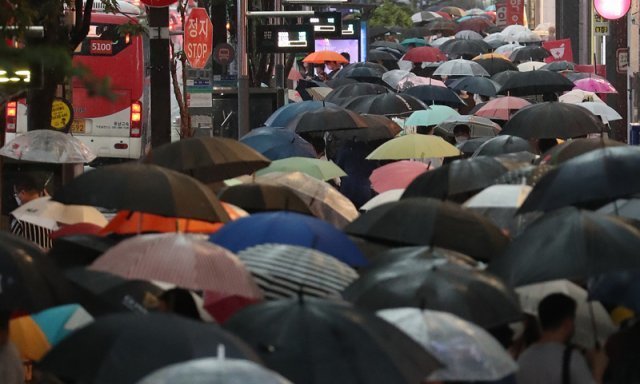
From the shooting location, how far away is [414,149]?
16562mm

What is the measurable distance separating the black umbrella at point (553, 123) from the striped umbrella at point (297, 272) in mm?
7987

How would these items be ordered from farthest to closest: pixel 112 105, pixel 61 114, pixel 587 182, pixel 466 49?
pixel 466 49
pixel 112 105
pixel 61 114
pixel 587 182

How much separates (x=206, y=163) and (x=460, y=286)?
14.2ft

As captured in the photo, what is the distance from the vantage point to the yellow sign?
61.2 ft

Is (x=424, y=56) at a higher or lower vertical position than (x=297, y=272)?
higher

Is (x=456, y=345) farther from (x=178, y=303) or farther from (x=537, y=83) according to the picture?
(x=537, y=83)

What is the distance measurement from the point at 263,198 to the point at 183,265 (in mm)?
3564

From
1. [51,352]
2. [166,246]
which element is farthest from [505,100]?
[51,352]

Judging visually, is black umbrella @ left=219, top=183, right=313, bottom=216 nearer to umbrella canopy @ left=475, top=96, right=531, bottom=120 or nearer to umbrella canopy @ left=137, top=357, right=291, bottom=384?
umbrella canopy @ left=137, top=357, right=291, bottom=384

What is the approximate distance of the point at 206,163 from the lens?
12211mm

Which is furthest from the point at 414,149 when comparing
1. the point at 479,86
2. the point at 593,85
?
the point at 593,85

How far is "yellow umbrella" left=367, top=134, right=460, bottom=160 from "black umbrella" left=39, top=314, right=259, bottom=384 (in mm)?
9803

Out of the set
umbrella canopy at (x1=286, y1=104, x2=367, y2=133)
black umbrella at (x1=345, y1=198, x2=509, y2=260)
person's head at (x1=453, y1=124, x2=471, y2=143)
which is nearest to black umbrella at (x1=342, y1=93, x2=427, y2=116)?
person's head at (x1=453, y1=124, x2=471, y2=143)

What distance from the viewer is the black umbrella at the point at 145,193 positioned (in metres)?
9.84
